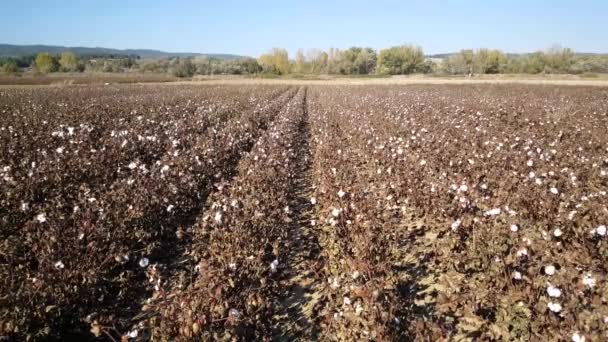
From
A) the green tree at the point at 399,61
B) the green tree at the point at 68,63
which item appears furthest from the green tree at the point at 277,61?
the green tree at the point at 68,63

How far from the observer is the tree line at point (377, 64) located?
107 meters

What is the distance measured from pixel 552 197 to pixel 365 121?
9.24m

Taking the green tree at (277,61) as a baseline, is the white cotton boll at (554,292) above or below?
below

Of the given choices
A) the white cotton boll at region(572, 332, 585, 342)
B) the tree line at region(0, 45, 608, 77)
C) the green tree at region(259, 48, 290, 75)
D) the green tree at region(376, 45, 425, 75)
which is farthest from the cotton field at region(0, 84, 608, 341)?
the green tree at region(259, 48, 290, 75)

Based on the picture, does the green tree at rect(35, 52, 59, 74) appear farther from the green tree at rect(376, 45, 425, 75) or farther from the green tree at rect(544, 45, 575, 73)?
the green tree at rect(544, 45, 575, 73)

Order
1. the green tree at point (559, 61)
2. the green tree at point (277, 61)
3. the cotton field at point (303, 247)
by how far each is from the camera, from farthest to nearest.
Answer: the green tree at point (277, 61)
the green tree at point (559, 61)
the cotton field at point (303, 247)

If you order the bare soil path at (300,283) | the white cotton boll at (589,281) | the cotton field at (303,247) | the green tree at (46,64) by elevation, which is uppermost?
the green tree at (46,64)

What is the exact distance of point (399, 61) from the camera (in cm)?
12250

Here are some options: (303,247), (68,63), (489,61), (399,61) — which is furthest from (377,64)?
(303,247)

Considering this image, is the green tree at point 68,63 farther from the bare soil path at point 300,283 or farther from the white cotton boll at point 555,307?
the white cotton boll at point 555,307

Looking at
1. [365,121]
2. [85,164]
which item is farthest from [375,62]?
[85,164]

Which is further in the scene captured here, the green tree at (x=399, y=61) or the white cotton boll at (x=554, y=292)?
the green tree at (x=399, y=61)

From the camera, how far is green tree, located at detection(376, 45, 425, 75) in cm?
12016

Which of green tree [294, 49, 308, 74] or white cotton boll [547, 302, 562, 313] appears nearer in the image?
white cotton boll [547, 302, 562, 313]
